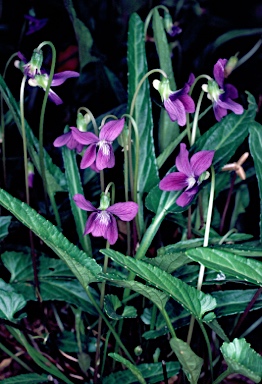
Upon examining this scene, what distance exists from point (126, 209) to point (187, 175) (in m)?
0.12

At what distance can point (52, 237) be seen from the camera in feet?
2.31

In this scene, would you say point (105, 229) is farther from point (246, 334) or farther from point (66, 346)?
point (246, 334)

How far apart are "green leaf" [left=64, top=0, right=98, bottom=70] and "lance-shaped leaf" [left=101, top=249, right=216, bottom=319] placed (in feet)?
2.33

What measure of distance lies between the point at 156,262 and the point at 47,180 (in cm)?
34

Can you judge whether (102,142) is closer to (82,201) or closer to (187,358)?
(82,201)

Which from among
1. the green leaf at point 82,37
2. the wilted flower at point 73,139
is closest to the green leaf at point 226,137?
the wilted flower at point 73,139

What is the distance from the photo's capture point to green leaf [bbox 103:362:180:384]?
2.83ft

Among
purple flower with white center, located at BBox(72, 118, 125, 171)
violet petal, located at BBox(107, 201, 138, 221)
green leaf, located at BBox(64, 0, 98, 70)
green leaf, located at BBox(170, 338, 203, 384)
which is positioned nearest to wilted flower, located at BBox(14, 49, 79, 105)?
purple flower with white center, located at BBox(72, 118, 125, 171)

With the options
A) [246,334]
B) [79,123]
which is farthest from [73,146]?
[246,334]

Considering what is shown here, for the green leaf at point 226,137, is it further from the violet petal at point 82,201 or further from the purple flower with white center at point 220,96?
the violet petal at point 82,201

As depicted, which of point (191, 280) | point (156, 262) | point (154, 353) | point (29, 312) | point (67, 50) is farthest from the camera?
point (67, 50)

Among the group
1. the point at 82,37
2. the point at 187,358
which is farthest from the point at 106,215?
the point at 82,37

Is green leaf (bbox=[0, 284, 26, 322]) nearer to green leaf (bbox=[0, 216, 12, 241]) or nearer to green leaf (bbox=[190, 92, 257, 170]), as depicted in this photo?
green leaf (bbox=[0, 216, 12, 241])

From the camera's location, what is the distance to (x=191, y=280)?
875 mm
